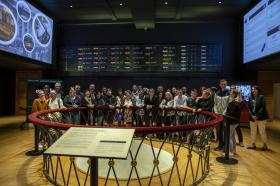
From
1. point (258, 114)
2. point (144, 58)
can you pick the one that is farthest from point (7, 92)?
point (258, 114)

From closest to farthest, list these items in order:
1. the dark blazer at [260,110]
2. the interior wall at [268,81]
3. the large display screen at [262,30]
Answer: the dark blazer at [260,110]
the large display screen at [262,30]
the interior wall at [268,81]

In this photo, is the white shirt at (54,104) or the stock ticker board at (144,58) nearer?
the white shirt at (54,104)

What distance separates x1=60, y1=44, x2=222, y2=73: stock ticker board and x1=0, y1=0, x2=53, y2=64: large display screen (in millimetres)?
1282

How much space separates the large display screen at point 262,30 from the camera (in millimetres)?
7734

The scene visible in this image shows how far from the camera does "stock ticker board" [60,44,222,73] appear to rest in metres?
11.4

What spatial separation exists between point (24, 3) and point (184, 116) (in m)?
6.96

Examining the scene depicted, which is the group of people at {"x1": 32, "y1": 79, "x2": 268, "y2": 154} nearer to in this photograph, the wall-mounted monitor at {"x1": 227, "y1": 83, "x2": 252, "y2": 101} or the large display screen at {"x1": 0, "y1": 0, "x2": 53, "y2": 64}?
the large display screen at {"x1": 0, "y1": 0, "x2": 53, "y2": 64}

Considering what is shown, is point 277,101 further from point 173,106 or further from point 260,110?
point 173,106

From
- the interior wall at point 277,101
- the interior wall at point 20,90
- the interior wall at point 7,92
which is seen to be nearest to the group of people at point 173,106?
the interior wall at point 277,101

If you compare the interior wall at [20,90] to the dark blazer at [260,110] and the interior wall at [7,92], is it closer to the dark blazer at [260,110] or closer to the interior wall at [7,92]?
the interior wall at [7,92]

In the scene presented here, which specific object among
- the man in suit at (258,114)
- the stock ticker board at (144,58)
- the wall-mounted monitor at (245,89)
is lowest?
the man in suit at (258,114)

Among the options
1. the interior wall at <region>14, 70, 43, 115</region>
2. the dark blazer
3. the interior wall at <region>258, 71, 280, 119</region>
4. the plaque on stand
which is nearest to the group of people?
the dark blazer

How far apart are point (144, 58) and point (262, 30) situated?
5.01 m

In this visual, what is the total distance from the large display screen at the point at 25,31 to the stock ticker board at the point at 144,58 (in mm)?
1282
